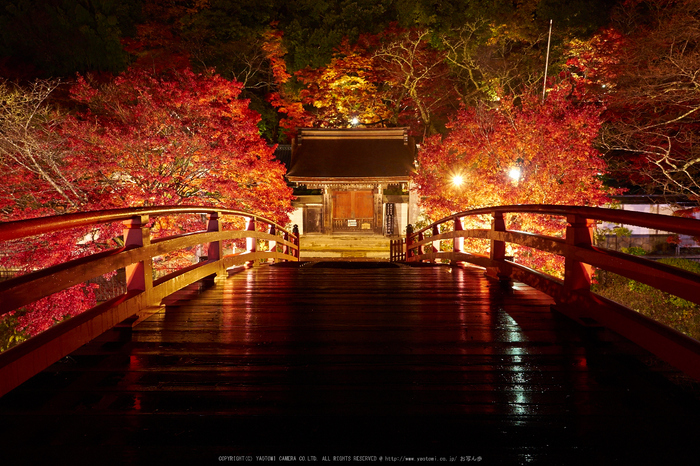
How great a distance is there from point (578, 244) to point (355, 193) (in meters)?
19.7

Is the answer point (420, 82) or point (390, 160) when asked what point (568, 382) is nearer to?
point (390, 160)

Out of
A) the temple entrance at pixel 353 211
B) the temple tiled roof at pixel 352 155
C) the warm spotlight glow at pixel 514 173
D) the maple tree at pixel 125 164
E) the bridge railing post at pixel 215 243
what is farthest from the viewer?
the temple entrance at pixel 353 211

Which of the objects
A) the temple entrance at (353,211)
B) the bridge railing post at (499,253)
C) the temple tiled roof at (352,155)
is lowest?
the bridge railing post at (499,253)

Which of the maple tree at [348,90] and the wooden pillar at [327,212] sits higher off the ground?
the maple tree at [348,90]

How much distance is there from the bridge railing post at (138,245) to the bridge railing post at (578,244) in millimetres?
3593

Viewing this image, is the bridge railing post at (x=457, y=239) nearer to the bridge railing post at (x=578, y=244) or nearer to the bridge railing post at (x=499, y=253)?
the bridge railing post at (x=499, y=253)

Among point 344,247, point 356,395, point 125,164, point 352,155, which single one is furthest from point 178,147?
point 352,155

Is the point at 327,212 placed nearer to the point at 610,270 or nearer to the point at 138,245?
the point at 138,245

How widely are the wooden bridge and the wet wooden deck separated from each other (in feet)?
0.03

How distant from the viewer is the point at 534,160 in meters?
11.8

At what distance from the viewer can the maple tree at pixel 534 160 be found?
1145 cm

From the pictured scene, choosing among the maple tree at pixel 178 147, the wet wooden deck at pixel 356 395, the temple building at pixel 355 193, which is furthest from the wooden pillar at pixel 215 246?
the temple building at pixel 355 193

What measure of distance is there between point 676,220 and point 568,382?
111cm

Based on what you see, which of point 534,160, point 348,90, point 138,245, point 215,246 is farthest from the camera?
point 348,90
